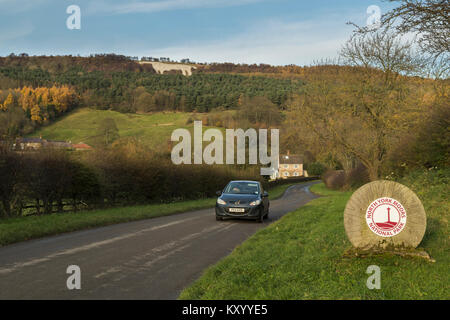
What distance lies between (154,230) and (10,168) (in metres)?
6.80

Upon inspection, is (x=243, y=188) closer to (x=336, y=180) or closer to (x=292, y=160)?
(x=336, y=180)

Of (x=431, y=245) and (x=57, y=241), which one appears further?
(x=57, y=241)

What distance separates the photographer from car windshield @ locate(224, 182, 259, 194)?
1792 centimetres

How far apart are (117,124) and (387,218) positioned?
89.1 meters

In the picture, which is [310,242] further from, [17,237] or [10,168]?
[10,168]

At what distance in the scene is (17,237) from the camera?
1155cm

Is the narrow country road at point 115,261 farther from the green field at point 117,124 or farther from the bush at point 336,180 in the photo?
the green field at point 117,124

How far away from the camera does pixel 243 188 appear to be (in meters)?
18.2

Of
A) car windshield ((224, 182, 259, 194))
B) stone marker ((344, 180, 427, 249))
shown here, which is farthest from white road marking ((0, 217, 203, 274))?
stone marker ((344, 180, 427, 249))

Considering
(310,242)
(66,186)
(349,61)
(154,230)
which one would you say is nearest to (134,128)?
(349,61)

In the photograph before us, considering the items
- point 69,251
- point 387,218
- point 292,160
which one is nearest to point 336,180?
point 69,251

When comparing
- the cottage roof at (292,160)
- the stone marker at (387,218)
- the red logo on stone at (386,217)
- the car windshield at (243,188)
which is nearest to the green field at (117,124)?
the cottage roof at (292,160)

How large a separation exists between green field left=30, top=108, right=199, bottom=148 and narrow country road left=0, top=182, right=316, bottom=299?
6254cm
